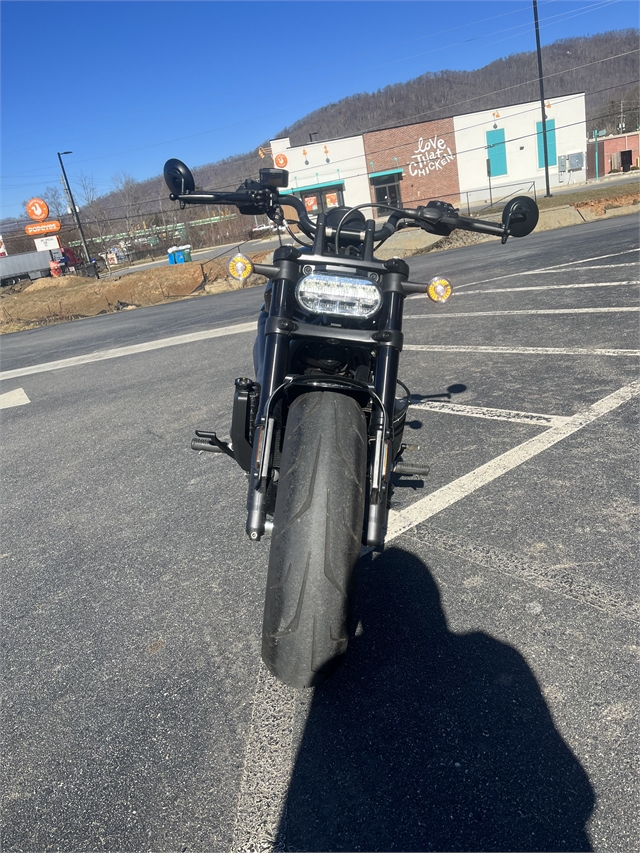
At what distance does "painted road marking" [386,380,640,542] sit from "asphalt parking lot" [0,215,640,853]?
22mm

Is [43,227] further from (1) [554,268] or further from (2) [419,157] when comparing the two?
(1) [554,268]

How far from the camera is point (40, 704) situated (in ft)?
7.25

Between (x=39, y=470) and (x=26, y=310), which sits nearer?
(x=39, y=470)

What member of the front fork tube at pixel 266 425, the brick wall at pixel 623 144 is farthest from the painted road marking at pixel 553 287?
the brick wall at pixel 623 144

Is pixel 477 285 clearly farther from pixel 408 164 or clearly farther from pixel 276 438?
pixel 408 164

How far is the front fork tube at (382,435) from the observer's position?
2193 mm

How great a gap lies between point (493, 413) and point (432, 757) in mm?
3091

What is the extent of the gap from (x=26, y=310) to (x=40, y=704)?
18806 mm

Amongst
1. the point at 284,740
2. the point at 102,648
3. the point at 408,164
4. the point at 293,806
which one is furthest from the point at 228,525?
the point at 408,164

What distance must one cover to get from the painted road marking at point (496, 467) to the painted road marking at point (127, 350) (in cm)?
628

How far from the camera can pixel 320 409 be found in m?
2.16

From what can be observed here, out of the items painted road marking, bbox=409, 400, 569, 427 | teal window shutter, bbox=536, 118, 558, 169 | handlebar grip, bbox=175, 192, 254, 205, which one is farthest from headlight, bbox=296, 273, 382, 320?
teal window shutter, bbox=536, 118, 558, 169

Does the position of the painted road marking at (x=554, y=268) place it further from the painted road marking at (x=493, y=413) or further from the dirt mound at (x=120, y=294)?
the dirt mound at (x=120, y=294)

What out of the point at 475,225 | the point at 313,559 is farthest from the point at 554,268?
the point at 313,559
